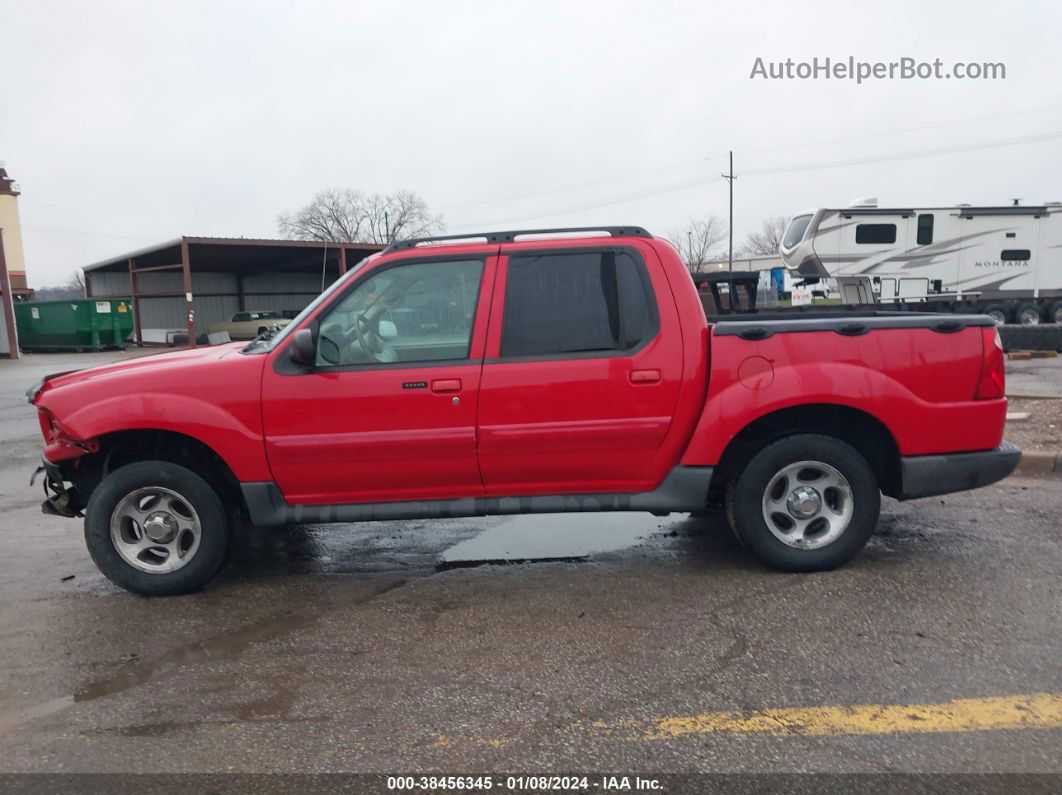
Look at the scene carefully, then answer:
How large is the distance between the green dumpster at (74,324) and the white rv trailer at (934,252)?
85.3 feet

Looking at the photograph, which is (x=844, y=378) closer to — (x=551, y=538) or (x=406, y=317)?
(x=551, y=538)

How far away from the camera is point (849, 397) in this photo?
4.20 meters

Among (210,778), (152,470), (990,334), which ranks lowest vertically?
(210,778)

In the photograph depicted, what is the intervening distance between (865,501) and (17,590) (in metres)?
4.87

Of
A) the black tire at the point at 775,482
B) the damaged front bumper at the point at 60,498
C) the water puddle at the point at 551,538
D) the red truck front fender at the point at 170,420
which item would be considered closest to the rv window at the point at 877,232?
the water puddle at the point at 551,538

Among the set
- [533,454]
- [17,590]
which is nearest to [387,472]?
[533,454]

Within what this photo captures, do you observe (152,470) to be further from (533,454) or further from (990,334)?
(990,334)

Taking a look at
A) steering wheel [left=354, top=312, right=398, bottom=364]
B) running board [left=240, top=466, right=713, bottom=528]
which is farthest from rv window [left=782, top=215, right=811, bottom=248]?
steering wheel [left=354, top=312, right=398, bottom=364]

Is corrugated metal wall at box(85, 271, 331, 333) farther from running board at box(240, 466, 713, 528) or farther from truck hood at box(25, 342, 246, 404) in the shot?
running board at box(240, 466, 713, 528)

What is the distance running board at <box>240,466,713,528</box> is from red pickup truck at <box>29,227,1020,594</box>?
0.04 ft

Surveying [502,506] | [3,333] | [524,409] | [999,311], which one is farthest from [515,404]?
[3,333]

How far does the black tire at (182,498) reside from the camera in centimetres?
421

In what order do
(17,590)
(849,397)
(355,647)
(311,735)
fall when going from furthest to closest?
(17,590) → (849,397) → (355,647) → (311,735)

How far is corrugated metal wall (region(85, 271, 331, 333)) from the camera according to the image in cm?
3906
